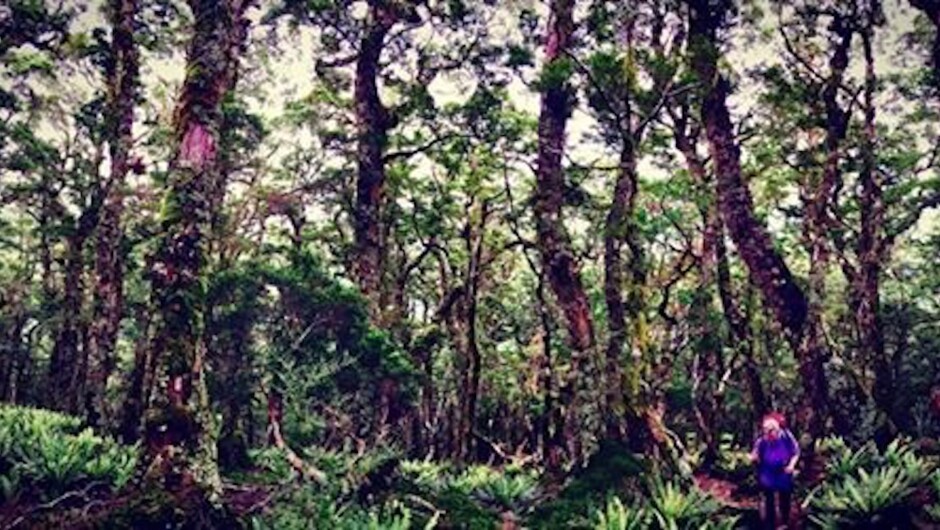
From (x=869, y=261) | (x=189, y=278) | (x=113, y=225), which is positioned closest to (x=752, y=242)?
(x=869, y=261)

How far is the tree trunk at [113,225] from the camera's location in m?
16.1

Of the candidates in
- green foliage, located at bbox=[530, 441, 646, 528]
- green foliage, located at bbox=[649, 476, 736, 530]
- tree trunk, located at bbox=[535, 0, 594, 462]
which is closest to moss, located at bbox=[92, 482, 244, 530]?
green foliage, located at bbox=[530, 441, 646, 528]

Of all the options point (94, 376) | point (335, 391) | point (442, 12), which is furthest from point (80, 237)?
point (442, 12)

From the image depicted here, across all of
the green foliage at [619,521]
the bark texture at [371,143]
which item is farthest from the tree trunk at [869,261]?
the bark texture at [371,143]

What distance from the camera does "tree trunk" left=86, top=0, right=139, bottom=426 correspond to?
16062 mm

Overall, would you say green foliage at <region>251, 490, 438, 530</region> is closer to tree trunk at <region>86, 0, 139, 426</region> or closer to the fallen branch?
the fallen branch

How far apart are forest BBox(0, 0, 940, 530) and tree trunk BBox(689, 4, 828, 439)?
52mm

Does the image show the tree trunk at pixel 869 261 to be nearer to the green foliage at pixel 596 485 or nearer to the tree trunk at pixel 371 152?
the green foliage at pixel 596 485

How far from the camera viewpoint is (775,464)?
10.0m

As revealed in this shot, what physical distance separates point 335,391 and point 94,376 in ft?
16.2

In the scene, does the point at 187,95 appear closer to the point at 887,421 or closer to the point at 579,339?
the point at 579,339

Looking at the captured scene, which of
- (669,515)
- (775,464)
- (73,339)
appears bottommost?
(669,515)

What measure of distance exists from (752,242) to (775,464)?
23.1 feet

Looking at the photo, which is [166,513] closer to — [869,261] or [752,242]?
[752,242]
